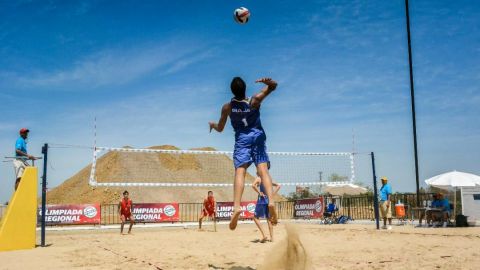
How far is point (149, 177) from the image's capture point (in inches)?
1972

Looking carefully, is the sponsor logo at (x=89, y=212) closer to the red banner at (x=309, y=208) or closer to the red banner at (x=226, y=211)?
the red banner at (x=226, y=211)

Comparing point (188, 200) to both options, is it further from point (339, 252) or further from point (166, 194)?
point (339, 252)

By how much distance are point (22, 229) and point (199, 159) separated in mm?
49622

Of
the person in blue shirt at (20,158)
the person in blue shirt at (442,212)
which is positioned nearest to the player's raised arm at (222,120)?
the person in blue shirt at (20,158)

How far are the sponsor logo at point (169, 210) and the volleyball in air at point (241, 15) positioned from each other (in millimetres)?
16589

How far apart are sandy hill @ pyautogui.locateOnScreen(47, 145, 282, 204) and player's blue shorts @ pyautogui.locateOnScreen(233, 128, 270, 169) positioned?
41.6 metres

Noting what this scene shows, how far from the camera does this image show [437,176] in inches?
611

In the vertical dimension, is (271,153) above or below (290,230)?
above

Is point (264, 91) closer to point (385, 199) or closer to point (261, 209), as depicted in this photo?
point (261, 209)

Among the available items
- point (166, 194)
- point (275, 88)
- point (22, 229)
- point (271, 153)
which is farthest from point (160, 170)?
point (275, 88)

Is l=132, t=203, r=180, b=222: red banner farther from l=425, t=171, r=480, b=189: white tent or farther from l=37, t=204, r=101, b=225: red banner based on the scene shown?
l=425, t=171, r=480, b=189: white tent

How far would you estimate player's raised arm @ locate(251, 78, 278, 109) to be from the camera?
4.80 meters

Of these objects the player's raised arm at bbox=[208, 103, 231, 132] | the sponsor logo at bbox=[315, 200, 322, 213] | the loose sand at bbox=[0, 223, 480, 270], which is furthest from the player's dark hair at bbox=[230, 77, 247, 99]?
the sponsor logo at bbox=[315, 200, 322, 213]

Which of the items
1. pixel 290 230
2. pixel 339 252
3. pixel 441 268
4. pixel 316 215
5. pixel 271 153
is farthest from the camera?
pixel 316 215
